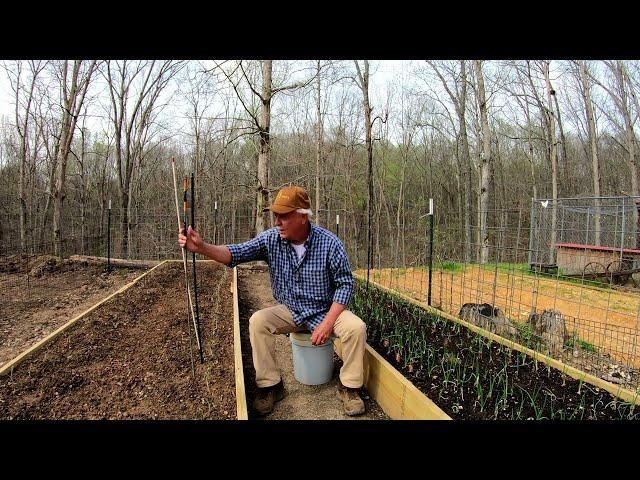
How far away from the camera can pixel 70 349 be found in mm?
3240

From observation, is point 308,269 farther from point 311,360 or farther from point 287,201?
point 311,360

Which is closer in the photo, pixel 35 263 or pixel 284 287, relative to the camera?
pixel 284 287

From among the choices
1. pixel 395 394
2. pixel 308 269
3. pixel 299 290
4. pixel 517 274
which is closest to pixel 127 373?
pixel 299 290

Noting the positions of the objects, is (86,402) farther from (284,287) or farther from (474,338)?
(474,338)

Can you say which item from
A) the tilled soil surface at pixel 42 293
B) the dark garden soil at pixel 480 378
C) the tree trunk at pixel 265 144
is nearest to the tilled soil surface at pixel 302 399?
the dark garden soil at pixel 480 378

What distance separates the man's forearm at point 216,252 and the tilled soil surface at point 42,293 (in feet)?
9.75

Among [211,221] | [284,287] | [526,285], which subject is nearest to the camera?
[284,287]

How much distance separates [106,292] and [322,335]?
6.01 m

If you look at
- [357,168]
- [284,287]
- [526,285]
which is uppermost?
[357,168]

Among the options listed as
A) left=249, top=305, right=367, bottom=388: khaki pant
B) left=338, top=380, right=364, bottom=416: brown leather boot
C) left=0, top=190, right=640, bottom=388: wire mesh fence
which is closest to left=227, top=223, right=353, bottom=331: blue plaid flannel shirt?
left=249, top=305, right=367, bottom=388: khaki pant

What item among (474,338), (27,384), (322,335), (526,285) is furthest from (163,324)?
(526,285)

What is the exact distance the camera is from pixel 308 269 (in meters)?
2.48

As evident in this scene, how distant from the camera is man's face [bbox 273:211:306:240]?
238cm
